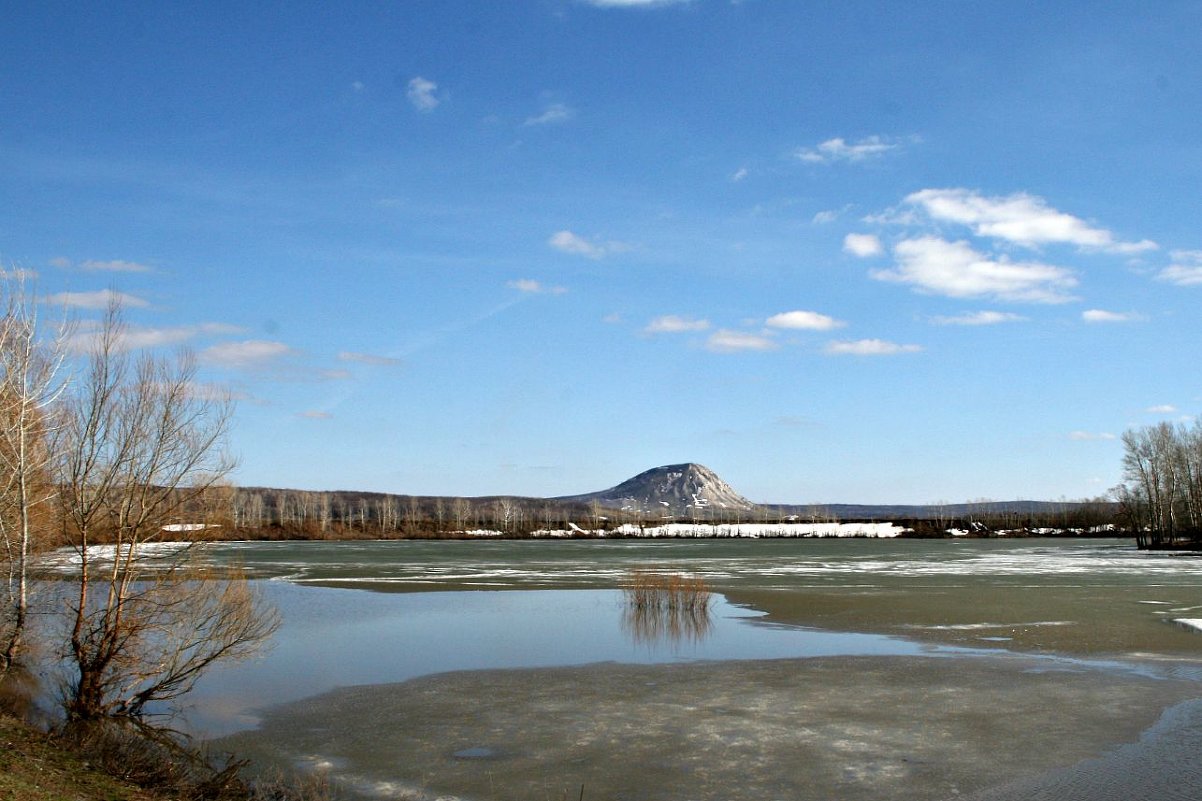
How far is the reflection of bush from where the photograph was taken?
20.0 metres

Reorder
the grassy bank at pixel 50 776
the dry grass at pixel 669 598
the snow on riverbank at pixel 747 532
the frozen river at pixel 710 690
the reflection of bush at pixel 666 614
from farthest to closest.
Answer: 1. the snow on riverbank at pixel 747 532
2. the dry grass at pixel 669 598
3. the reflection of bush at pixel 666 614
4. the frozen river at pixel 710 690
5. the grassy bank at pixel 50 776

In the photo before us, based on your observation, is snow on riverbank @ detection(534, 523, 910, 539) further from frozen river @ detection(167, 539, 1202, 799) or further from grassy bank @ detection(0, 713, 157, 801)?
grassy bank @ detection(0, 713, 157, 801)

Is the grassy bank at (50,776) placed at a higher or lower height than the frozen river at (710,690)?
higher

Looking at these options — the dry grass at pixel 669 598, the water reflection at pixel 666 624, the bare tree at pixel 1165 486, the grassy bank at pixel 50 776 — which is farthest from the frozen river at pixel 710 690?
the bare tree at pixel 1165 486

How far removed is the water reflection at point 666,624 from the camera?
63.7 feet

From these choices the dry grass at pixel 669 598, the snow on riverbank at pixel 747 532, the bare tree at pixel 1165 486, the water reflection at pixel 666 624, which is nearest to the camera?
the water reflection at pixel 666 624

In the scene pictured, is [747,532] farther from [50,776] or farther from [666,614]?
[50,776]

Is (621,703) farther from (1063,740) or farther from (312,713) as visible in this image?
(1063,740)

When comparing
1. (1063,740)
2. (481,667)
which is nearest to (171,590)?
(481,667)

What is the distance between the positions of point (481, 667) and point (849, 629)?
8.35 m

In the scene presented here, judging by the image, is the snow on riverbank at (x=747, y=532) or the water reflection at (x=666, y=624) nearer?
the water reflection at (x=666, y=624)

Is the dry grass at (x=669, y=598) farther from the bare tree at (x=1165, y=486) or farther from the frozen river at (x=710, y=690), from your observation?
the bare tree at (x=1165, y=486)

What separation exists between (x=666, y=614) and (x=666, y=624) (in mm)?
1238

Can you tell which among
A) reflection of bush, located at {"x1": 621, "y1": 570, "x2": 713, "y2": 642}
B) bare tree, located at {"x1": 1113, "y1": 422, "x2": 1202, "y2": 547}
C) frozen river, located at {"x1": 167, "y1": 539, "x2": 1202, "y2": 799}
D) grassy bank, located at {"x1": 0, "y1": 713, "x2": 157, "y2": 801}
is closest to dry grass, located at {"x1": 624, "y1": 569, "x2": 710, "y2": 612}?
reflection of bush, located at {"x1": 621, "y1": 570, "x2": 713, "y2": 642}
